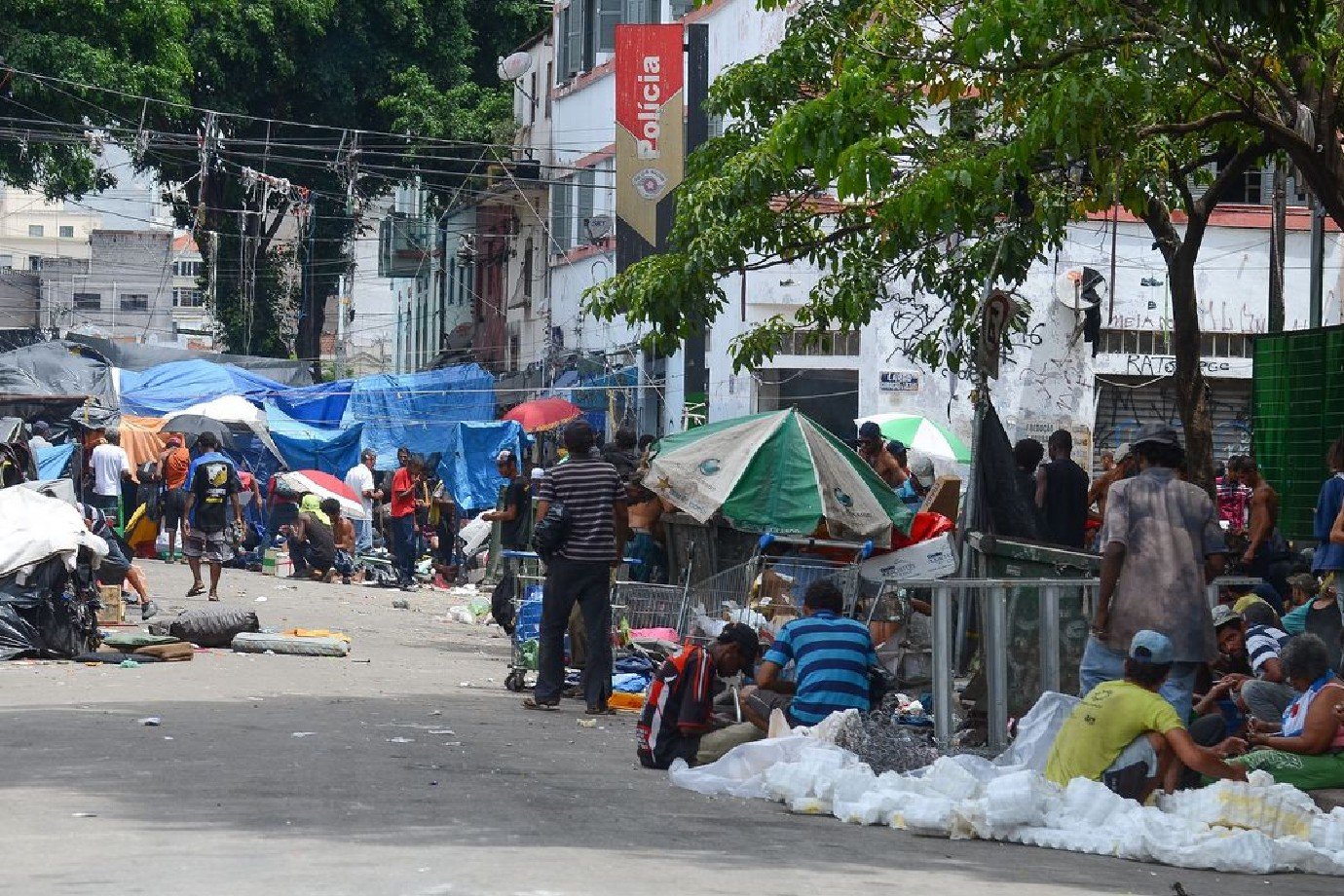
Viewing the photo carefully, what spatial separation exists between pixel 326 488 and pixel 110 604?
35.4ft

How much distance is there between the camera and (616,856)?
7113 millimetres

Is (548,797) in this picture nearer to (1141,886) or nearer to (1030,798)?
(1030,798)

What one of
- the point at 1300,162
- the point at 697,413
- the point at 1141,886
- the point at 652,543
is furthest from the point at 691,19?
the point at 1141,886

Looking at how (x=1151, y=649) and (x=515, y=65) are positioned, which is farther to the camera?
(x=515, y=65)

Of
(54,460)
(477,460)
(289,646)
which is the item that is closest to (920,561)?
(289,646)

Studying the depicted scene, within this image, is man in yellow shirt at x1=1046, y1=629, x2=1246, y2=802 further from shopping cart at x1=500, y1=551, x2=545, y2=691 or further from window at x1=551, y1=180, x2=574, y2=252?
window at x1=551, y1=180, x2=574, y2=252

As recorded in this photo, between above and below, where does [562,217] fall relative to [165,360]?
above

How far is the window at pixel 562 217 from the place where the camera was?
4184 cm

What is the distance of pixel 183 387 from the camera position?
3791cm

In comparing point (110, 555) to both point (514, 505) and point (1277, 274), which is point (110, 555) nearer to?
point (514, 505)

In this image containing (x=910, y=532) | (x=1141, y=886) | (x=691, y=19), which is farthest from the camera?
(x=691, y=19)

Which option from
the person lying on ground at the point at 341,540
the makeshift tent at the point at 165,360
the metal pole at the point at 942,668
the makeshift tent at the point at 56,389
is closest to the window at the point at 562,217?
the makeshift tent at the point at 165,360

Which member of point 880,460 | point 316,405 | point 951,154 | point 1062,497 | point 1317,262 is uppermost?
point 951,154

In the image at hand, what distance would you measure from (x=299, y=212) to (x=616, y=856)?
137 feet
